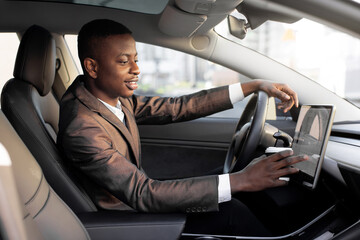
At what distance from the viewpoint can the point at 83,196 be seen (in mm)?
1479

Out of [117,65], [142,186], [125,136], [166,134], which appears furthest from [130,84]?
[166,134]

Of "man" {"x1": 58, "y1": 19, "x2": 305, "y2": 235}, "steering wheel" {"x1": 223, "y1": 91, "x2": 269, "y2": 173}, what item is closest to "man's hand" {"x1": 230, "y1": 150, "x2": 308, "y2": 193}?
"man" {"x1": 58, "y1": 19, "x2": 305, "y2": 235}

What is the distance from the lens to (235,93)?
73.4 inches

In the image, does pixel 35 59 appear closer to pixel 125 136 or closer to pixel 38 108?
pixel 38 108

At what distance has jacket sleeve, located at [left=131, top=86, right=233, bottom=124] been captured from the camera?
1892 mm

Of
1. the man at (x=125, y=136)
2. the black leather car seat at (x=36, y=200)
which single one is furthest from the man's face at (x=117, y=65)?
the black leather car seat at (x=36, y=200)

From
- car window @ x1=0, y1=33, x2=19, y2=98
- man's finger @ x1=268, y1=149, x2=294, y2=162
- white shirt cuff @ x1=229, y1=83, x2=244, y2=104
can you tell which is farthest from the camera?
Result: car window @ x1=0, y1=33, x2=19, y2=98

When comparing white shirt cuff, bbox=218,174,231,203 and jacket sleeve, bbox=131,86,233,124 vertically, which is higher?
jacket sleeve, bbox=131,86,233,124

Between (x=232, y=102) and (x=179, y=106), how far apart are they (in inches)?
9.3

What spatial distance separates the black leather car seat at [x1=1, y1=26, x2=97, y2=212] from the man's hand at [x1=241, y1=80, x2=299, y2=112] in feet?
2.67

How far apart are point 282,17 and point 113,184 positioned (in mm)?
844

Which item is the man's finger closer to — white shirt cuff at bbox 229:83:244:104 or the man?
the man

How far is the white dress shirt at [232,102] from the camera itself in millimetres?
1307

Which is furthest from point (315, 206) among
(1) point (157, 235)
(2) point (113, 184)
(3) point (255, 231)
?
(2) point (113, 184)
